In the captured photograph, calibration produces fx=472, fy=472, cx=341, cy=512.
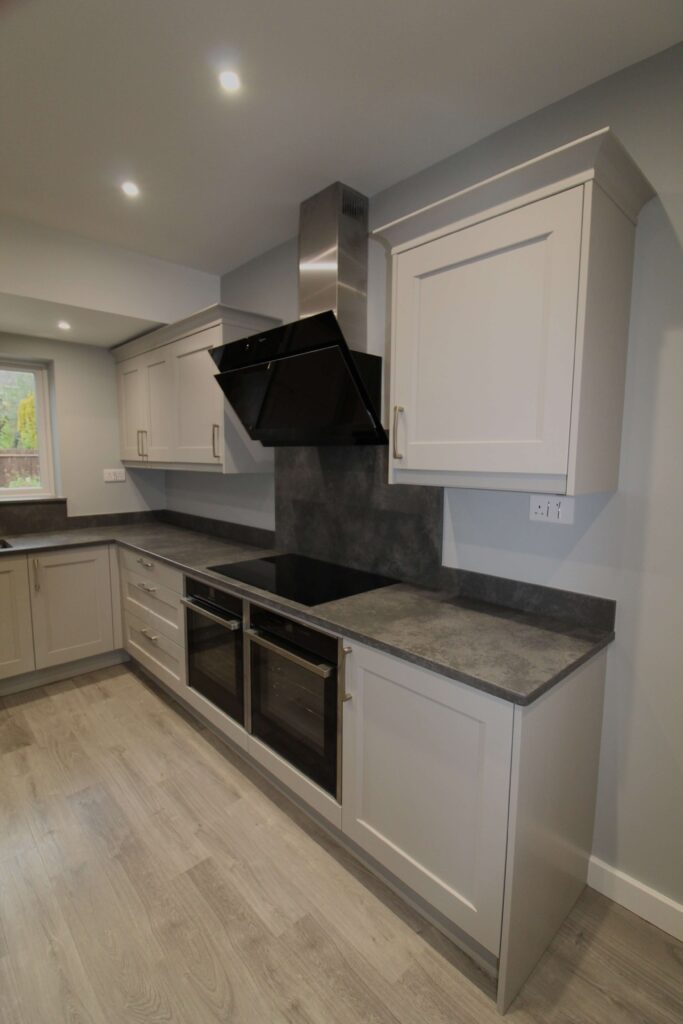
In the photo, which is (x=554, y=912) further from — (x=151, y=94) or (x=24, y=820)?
(x=151, y=94)

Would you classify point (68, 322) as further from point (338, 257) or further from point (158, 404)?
point (338, 257)

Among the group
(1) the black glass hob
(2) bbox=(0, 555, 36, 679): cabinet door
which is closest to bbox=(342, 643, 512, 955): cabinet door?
(1) the black glass hob

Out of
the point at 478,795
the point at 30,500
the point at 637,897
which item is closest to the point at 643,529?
the point at 478,795

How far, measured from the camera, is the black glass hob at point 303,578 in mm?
1839

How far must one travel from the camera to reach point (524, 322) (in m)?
1.27

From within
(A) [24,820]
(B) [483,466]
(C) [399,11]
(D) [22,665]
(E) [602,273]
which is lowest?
(A) [24,820]

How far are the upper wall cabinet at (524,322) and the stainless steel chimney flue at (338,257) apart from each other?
0.43 metres

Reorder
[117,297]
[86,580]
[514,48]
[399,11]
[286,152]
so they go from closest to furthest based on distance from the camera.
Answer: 1. [399,11]
2. [514,48]
3. [286,152]
4. [117,297]
5. [86,580]

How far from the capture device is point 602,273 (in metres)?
1.21

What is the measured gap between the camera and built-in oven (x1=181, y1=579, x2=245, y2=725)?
2.03 metres

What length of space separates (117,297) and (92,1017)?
2901mm

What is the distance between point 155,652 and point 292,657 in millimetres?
1393

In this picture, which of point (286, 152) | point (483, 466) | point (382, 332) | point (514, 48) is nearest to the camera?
point (514, 48)

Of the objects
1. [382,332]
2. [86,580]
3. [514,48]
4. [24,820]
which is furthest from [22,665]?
[514,48]
